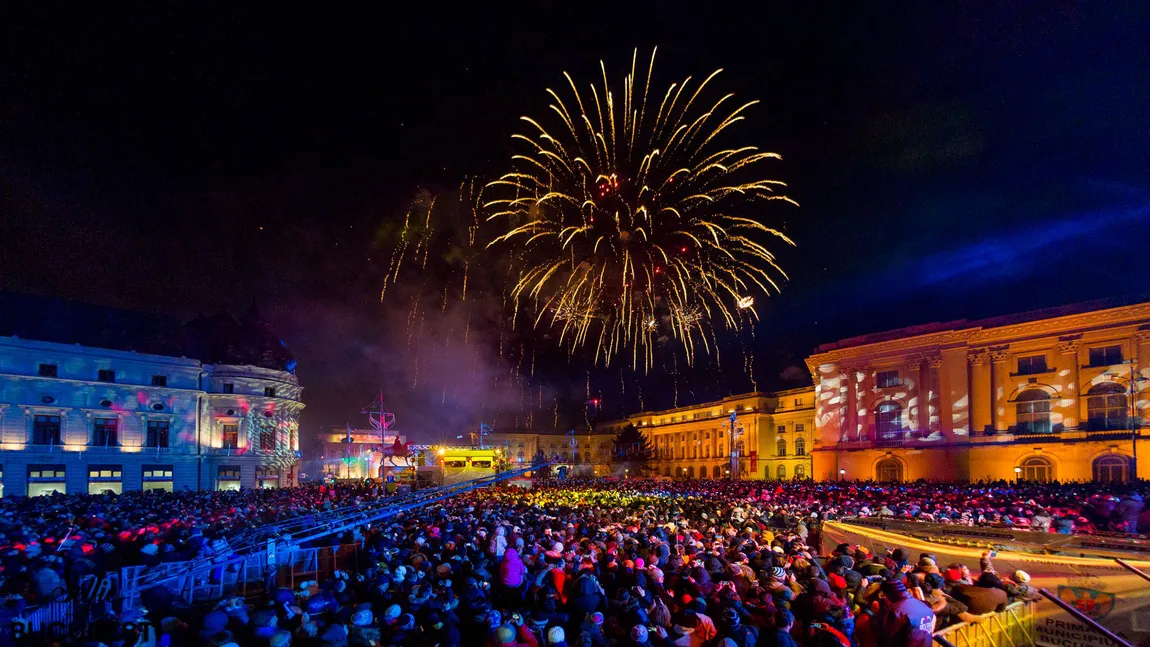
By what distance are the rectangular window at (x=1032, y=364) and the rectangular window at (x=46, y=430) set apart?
2616 inches

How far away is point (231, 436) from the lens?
5497cm

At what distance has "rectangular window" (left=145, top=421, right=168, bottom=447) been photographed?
49.5m

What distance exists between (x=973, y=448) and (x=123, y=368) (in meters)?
61.8

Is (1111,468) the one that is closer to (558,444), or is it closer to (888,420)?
(888,420)

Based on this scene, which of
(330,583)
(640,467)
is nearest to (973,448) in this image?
(330,583)

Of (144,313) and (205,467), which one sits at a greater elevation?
(144,313)

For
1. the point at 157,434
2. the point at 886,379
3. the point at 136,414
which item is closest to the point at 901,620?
the point at 886,379

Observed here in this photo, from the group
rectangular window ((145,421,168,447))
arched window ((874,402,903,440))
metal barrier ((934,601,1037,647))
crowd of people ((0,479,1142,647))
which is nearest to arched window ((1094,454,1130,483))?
arched window ((874,402,903,440))

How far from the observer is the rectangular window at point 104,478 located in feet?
149

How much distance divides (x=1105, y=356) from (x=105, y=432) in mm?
68160

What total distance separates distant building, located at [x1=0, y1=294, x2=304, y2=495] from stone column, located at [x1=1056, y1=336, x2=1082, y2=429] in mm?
57706

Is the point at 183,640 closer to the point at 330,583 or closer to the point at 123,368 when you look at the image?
the point at 330,583

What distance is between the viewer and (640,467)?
98.8 meters

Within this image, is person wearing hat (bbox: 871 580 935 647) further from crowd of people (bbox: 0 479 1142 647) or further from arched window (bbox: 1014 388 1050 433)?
arched window (bbox: 1014 388 1050 433)
